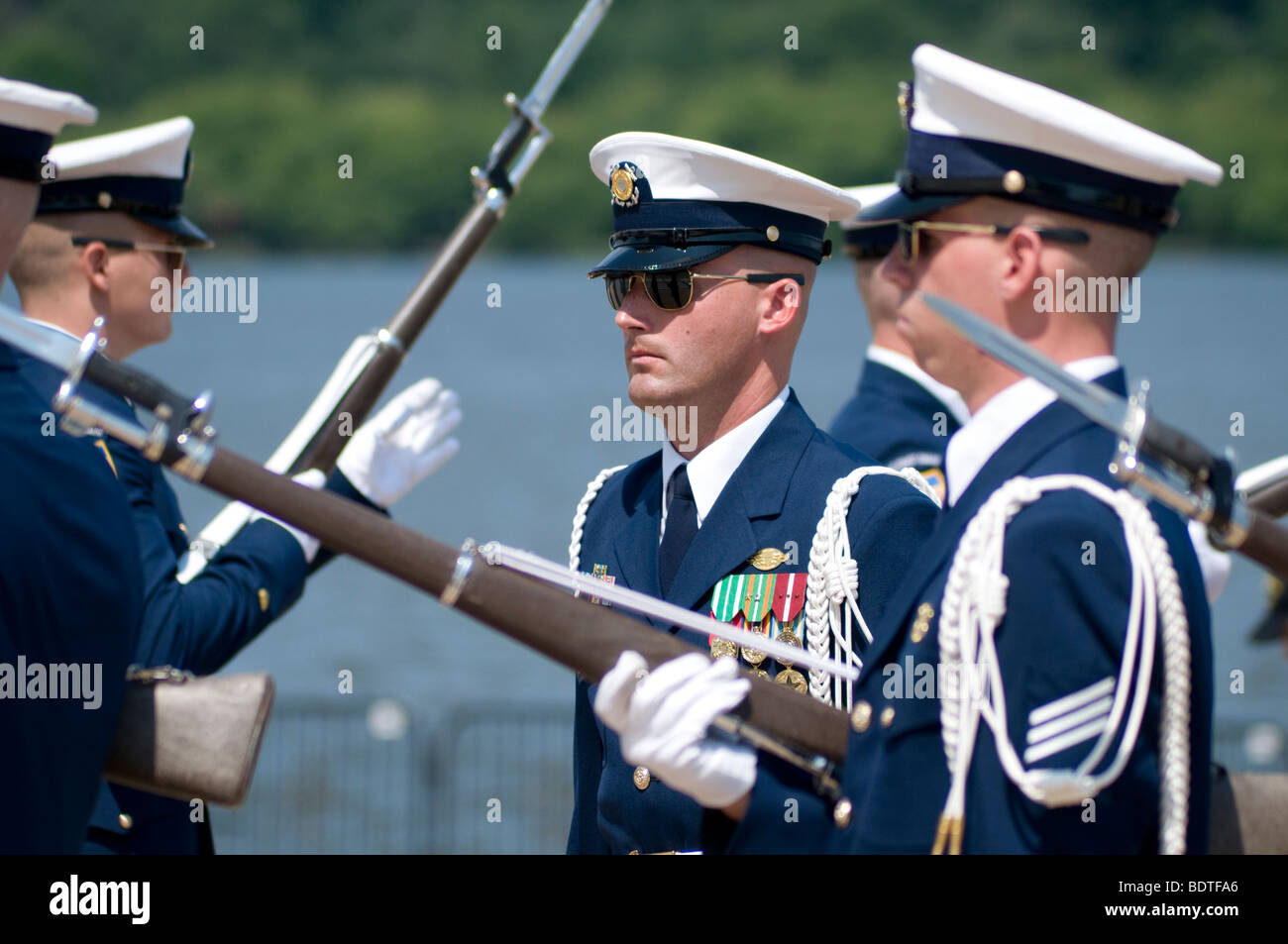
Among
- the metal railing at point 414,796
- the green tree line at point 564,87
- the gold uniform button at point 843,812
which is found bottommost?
the metal railing at point 414,796

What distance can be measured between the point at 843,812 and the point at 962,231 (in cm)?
111

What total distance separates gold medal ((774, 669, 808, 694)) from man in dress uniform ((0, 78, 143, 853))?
1.47 meters

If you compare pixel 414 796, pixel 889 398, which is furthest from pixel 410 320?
pixel 414 796

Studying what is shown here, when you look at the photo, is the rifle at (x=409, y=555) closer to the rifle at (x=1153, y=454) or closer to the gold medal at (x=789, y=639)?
the gold medal at (x=789, y=639)

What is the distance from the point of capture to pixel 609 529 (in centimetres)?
472

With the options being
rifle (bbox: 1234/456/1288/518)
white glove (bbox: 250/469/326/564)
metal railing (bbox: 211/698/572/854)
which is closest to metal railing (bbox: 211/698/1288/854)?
metal railing (bbox: 211/698/572/854)

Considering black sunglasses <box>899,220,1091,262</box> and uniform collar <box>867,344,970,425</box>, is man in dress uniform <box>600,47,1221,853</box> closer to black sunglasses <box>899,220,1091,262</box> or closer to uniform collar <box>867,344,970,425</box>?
black sunglasses <box>899,220,1091,262</box>

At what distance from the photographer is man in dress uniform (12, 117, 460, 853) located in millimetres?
4715

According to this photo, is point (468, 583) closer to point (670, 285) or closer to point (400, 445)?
point (670, 285)

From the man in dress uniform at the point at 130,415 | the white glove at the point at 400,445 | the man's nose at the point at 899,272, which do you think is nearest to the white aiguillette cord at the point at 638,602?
the man's nose at the point at 899,272

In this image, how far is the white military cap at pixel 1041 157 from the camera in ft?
10.7

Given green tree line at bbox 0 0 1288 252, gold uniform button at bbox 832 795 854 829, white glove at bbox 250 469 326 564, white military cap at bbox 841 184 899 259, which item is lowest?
gold uniform button at bbox 832 795 854 829

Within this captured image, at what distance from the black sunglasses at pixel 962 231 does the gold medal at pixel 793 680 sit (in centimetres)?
110

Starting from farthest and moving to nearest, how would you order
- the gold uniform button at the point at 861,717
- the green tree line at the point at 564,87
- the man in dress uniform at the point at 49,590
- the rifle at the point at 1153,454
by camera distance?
1. the green tree line at the point at 564,87
2. the gold uniform button at the point at 861,717
3. the man in dress uniform at the point at 49,590
4. the rifle at the point at 1153,454
